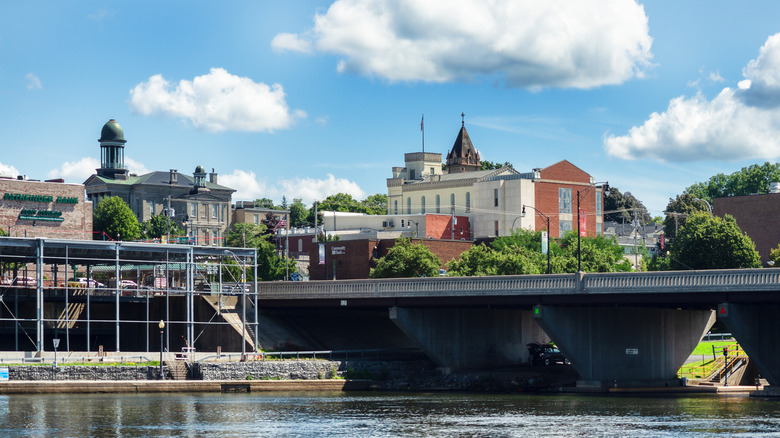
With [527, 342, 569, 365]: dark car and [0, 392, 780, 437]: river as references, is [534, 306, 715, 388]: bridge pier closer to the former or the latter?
[0, 392, 780, 437]: river

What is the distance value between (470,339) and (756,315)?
22813mm

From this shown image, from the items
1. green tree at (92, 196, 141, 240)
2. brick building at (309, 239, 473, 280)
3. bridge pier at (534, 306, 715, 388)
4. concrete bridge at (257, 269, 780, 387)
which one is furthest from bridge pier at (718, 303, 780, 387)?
green tree at (92, 196, 141, 240)

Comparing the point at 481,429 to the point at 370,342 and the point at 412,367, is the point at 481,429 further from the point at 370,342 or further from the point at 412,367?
the point at 370,342

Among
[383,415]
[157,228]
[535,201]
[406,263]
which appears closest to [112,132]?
[157,228]

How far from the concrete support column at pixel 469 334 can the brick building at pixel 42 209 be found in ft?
184

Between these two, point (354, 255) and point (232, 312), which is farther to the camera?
point (354, 255)

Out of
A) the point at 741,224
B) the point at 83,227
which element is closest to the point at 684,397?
the point at 741,224

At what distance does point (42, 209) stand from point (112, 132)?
226 ft

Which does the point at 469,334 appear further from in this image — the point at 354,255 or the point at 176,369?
the point at 354,255

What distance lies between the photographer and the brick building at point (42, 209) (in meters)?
124

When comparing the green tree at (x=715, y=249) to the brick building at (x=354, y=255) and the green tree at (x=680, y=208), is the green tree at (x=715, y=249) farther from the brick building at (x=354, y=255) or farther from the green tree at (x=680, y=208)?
the green tree at (x=680, y=208)

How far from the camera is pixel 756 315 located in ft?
208

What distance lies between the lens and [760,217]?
12731cm

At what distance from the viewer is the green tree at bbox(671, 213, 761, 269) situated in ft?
348
